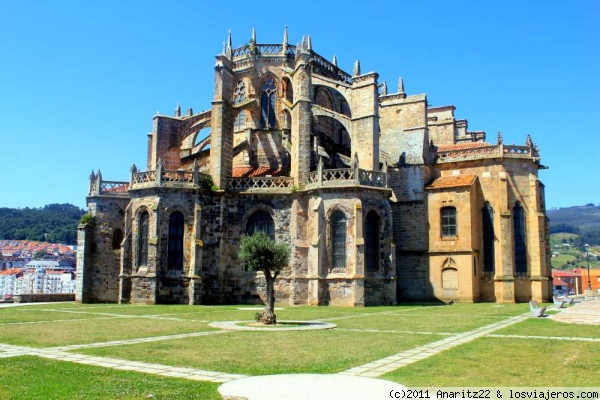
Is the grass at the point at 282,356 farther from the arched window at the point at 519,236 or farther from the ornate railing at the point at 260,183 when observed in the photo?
the arched window at the point at 519,236

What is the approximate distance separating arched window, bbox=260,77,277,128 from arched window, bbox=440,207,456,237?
50.2ft

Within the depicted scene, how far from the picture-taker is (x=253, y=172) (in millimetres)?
39438

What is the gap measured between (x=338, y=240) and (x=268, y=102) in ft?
53.0

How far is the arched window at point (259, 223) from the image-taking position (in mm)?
36531

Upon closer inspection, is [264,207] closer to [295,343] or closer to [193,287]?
[193,287]

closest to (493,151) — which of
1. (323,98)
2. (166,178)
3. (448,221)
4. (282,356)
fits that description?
(448,221)

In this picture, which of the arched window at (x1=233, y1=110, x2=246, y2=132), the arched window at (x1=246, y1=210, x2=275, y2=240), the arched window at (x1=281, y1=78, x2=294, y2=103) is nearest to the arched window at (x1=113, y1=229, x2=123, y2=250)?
the arched window at (x1=246, y1=210, x2=275, y2=240)

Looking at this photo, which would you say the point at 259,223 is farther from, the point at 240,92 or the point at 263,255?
the point at 263,255

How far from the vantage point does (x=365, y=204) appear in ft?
112

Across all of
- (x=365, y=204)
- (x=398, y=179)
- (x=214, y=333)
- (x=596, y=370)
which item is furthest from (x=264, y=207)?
(x=596, y=370)

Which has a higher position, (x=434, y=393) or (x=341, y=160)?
(x=341, y=160)

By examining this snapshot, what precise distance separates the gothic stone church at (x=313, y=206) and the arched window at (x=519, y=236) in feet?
0.24

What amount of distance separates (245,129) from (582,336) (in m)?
30.9

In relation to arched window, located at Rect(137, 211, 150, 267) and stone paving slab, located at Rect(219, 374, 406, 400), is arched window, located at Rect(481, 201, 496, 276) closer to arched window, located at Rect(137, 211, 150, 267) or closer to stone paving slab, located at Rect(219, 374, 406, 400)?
arched window, located at Rect(137, 211, 150, 267)
